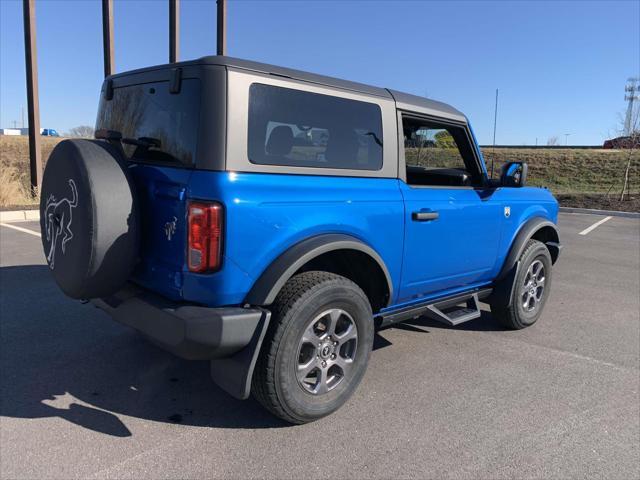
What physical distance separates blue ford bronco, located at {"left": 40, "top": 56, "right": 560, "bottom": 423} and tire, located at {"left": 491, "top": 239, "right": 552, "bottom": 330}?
4.34 feet

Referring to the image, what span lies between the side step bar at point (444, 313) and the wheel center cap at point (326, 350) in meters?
0.60

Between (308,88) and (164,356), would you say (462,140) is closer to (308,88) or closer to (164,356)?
(308,88)

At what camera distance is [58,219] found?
2.84 meters

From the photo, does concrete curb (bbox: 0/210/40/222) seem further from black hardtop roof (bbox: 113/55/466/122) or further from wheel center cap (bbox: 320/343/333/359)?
wheel center cap (bbox: 320/343/333/359)

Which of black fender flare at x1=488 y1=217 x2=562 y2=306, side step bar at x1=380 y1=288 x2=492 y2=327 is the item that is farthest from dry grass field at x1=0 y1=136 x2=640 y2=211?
side step bar at x1=380 y1=288 x2=492 y2=327

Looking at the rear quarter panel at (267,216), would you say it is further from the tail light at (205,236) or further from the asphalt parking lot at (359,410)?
the asphalt parking lot at (359,410)

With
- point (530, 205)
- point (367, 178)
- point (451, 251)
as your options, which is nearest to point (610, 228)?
point (530, 205)

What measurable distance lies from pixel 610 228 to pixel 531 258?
9902 mm

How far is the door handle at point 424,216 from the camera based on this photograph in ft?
11.3

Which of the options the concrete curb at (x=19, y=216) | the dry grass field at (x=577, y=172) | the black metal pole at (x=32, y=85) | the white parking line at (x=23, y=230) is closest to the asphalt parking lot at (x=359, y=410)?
the white parking line at (x=23, y=230)

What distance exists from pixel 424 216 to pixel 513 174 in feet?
3.76

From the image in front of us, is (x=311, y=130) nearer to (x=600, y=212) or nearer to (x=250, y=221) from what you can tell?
(x=250, y=221)

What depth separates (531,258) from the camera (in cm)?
458

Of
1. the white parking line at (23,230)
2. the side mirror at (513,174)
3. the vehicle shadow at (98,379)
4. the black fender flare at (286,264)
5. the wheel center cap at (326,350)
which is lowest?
the vehicle shadow at (98,379)
